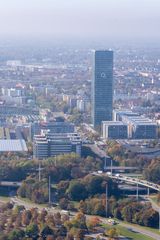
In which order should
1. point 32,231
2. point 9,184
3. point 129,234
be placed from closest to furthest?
1. point 32,231
2. point 129,234
3. point 9,184

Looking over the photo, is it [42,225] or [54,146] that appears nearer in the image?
[42,225]

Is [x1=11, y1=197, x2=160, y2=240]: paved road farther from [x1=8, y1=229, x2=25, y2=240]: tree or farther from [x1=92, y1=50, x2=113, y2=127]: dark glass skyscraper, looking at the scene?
[x1=92, y1=50, x2=113, y2=127]: dark glass skyscraper

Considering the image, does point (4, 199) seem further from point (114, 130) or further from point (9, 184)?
point (114, 130)

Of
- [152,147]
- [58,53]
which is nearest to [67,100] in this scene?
[152,147]

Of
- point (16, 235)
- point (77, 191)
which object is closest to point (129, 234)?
point (16, 235)

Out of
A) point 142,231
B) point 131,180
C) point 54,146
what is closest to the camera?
point 142,231

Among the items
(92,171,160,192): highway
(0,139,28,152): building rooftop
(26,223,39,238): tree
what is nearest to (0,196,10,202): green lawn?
(92,171,160,192): highway

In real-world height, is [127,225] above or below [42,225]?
below

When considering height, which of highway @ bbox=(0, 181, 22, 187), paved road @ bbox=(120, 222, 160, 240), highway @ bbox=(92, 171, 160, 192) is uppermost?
highway @ bbox=(92, 171, 160, 192)

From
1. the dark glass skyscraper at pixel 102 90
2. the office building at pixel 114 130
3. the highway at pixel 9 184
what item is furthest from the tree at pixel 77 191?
the dark glass skyscraper at pixel 102 90
